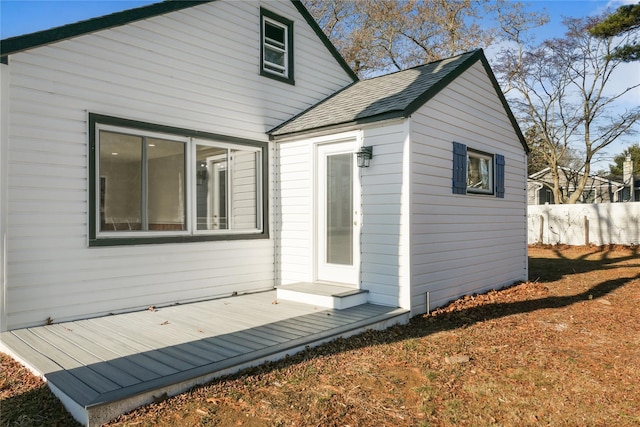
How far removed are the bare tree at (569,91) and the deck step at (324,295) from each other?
19837 mm

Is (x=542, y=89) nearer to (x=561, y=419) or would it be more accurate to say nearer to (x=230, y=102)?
(x=230, y=102)

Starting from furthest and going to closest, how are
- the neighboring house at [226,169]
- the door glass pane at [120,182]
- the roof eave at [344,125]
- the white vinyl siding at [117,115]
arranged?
1. the roof eave at [344,125]
2. the door glass pane at [120,182]
3. the neighboring house at [226,169]
4. the white vinyl siding at [117,115]

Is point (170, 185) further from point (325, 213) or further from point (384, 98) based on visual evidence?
point (384, 98)

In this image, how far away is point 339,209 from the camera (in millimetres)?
6484

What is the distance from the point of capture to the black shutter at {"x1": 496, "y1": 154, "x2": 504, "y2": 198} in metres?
8.09

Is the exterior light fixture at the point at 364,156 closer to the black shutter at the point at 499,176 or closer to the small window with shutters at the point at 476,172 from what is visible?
the small window with shutters at the point at 476,172

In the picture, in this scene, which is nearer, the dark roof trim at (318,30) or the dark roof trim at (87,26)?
the dark roof trim at (87,26)

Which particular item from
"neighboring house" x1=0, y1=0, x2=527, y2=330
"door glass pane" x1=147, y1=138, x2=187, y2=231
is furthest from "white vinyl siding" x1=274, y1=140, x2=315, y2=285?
"door glass pane" x1=147, y1=138, x2=187, y2=231

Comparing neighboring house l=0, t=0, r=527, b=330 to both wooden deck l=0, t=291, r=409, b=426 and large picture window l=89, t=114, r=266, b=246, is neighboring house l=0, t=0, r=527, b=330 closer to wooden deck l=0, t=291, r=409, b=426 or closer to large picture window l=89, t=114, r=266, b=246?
large picture window l=89, t=114, r=266, b=246

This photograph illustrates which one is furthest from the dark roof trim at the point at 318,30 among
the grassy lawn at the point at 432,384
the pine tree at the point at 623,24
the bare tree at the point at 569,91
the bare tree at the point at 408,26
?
the bare tree at the point at 569,91

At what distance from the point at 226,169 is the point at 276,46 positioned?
8.60ft

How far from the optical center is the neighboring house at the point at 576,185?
85.8 ft

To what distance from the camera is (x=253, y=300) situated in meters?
6.29

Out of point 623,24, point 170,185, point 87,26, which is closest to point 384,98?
point 170,185
